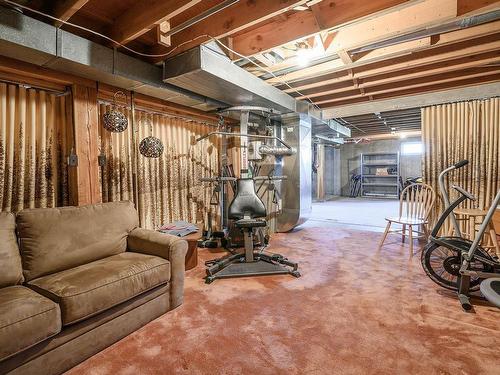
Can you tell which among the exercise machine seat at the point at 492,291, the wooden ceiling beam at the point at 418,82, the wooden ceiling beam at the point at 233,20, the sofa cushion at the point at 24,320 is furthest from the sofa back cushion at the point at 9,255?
the wooden ceiling beam at the point at 418,82

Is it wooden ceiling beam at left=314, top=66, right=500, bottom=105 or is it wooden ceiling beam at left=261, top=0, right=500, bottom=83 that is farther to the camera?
wooden ceiling beam at left=314, top=66, right=500, bottom=105

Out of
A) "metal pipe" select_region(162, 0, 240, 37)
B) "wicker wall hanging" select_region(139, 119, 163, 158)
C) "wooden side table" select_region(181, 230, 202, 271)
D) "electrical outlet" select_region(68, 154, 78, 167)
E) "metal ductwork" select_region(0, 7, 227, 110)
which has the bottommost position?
"wooden side table" select_region(181, 230, 202, 271)

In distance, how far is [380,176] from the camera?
1038 cm

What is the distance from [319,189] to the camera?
31.0ft

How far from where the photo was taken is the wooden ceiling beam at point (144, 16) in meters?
1.92

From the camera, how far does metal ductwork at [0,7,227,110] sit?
1918 millimetres

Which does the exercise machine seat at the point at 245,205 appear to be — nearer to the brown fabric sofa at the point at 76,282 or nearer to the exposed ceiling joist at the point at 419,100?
the brown fabric sofa at the point at 76,282

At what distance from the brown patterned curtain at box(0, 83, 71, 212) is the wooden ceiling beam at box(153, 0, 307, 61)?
135cm

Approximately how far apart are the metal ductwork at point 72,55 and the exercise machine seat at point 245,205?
1356 mm

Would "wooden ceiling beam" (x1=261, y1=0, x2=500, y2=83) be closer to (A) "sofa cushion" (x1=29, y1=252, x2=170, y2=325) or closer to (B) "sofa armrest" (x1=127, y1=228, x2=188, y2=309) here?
(B) "sofa armrest" (x1=127, y1=228, x2=188, y2=309)

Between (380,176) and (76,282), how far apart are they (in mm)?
10676

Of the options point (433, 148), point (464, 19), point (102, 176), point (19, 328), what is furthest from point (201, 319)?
point (433, 148)

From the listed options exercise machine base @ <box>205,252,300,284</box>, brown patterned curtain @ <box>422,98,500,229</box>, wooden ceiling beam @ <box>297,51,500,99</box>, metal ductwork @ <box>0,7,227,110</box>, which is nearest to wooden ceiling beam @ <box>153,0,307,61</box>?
metal ductwork @ <box>0,7,227,110</box>

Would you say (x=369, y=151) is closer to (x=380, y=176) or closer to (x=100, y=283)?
(x=380, y=176)
